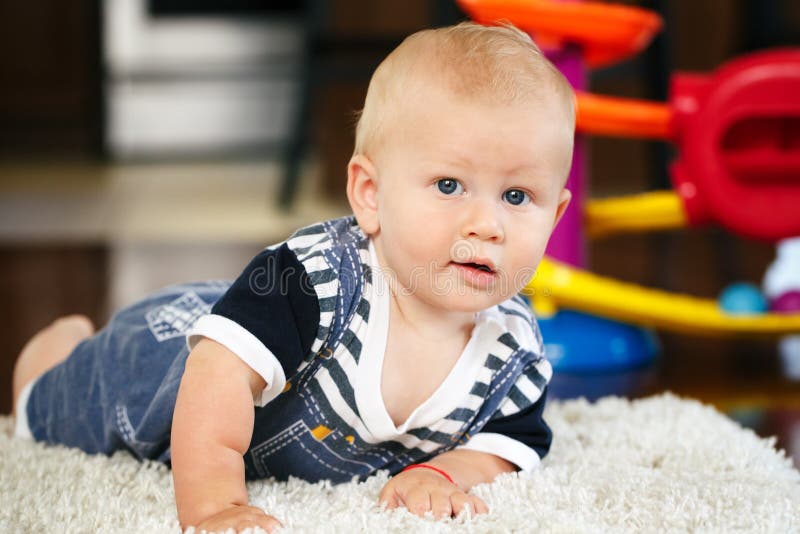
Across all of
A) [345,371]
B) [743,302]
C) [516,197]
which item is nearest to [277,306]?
[345,371]

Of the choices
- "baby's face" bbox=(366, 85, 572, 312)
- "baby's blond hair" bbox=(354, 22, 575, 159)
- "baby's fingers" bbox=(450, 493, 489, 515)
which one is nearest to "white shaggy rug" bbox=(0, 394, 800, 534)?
"baby's fingers" bbox=(450, 493, 489, 515)

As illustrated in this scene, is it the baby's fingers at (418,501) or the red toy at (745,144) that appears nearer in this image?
the baby's fingers at (418,501)

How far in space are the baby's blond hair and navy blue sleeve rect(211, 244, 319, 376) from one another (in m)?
0.11

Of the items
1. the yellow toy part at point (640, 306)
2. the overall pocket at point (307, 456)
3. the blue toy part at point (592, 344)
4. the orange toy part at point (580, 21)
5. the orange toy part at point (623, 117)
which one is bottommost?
the blue toy part at point (592, 344)

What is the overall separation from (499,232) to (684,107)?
0.65 metres

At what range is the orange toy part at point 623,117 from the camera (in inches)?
48.8

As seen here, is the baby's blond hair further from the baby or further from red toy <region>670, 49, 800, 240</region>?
red toy <region>670, 49, 800, 240</region>

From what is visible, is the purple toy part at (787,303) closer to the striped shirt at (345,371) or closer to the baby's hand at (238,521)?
the striped shirt at (345,371)

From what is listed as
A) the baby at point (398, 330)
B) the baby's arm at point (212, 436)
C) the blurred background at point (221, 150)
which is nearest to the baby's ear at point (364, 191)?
the baby at point (398, 330)

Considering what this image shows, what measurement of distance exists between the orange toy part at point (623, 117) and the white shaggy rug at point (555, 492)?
0.49m

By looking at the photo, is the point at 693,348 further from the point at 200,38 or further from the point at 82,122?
the point at 82,122

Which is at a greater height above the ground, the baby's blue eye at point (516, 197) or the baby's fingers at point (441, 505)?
the baby's blue eye at point (516, 197)

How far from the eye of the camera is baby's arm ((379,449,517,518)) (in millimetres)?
655

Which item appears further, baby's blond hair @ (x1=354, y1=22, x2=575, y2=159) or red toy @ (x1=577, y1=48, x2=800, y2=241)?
red toy @ (x1=577, y1=48, x2=800, y2=241)
